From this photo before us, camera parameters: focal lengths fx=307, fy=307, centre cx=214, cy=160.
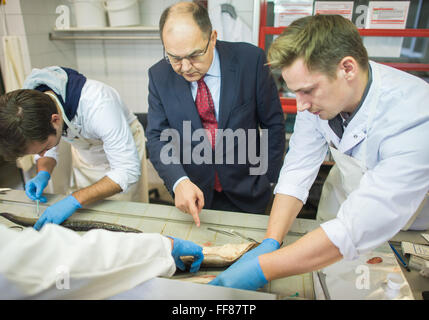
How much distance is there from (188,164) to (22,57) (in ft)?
7.21

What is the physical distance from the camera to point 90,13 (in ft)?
9.48

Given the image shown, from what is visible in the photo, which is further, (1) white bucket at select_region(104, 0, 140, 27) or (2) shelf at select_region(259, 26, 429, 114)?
(1) white bucket at select_region(104, 0, 140, 27)

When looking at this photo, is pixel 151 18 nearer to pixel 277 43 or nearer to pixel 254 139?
pixel 254 139

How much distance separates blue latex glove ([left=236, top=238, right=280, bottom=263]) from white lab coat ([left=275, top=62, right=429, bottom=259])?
Result: 257 millimetres

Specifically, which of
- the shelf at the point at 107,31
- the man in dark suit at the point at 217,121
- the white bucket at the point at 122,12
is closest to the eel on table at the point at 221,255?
the man in dark suit at the point at 217,121

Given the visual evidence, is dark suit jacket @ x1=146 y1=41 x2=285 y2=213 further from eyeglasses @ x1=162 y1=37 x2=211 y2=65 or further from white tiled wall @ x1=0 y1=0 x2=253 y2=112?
white tiled wall @ x1=0 y1=0 x2=253 y2=112

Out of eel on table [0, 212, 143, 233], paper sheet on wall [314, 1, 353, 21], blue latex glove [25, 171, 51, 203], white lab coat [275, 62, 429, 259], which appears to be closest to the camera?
white lab coat [275, 62, 429, 259]

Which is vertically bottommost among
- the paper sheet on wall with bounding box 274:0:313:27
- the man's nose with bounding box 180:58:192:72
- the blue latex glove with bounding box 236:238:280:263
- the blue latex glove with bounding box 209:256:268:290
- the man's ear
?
the blue latex glove with bounding box 236:238:280:263

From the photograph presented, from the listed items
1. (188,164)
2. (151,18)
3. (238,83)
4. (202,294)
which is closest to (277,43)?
(238,83)

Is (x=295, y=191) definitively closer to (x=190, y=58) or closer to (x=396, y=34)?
(x=190, y=58)

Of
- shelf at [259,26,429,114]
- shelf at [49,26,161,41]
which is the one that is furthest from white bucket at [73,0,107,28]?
shelf at [259,26,429,114]

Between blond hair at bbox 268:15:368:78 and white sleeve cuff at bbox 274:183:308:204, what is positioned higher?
blond hair at bbox 268:15:368:78

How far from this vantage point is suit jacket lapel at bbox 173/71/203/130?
1.53 m
